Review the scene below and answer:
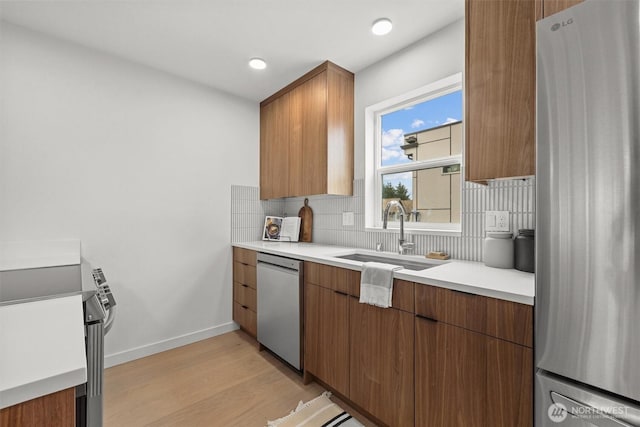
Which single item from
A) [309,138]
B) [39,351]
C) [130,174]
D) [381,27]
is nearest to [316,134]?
[309,138]

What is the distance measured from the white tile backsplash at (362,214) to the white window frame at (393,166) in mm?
70

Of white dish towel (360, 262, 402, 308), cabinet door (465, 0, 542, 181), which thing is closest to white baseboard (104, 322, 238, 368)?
white dish towel (360, 262, 402, 308)

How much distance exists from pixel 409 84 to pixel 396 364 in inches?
74.1

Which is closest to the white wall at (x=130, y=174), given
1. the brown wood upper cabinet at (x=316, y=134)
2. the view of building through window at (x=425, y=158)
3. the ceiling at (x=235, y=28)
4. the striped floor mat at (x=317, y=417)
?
the ceiling at (x=235, y=28)

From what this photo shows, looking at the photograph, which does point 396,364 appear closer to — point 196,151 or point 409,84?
point 409,84

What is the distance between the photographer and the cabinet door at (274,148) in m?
2.80

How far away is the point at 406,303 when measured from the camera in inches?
54.0

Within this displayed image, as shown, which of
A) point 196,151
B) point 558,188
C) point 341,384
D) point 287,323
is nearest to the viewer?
point 558,188

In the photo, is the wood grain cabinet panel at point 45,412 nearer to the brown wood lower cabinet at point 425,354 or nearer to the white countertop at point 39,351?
the white countertop at point 39,351

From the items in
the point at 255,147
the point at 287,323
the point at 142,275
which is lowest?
the point at 287,323

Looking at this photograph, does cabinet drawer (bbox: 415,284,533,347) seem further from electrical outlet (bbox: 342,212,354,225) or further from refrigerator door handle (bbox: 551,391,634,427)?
electrical outlet (bbox: 342,212,354,225)

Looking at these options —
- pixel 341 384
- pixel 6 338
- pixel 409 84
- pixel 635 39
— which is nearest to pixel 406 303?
pixel 341 384

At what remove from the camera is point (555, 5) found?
41.3 inches

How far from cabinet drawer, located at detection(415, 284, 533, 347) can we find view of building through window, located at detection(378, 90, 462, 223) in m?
0.88
